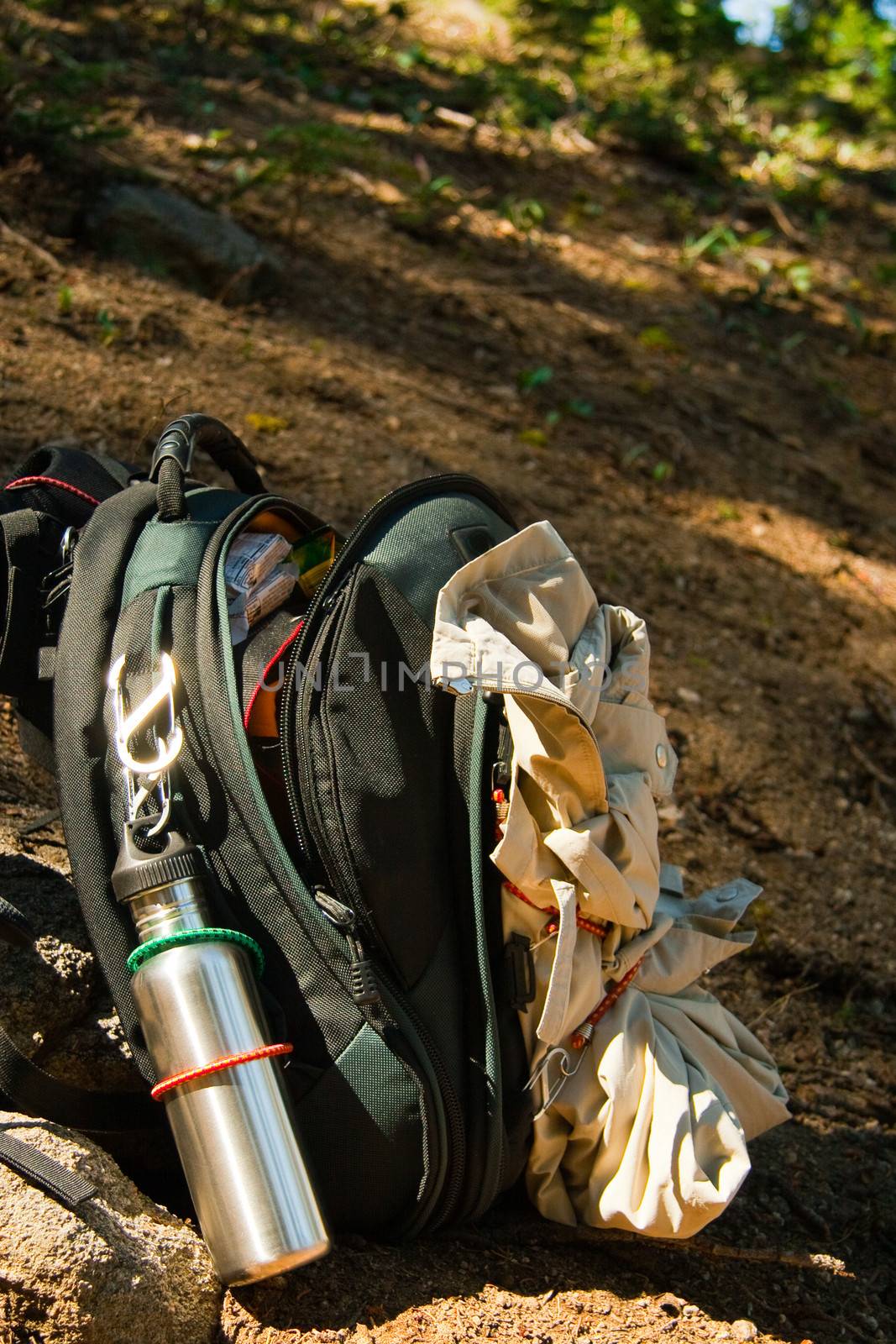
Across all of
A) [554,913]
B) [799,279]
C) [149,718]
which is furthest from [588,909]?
[799,279]

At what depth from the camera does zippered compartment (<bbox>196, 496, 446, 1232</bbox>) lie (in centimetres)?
179

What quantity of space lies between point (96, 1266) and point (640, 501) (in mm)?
3413

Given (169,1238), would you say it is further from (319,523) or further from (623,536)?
(623,536)

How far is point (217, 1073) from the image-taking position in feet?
5.36

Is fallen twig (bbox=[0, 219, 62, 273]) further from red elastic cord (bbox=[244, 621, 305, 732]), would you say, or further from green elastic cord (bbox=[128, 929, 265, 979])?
green elastic cord (bbox=[128, 929, 265, 979])

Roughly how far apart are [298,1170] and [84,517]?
131 cm

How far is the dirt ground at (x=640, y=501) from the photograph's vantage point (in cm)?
206

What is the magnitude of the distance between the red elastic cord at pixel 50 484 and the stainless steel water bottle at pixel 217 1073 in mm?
854

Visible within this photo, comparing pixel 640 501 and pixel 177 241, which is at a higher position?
pixel 177 241

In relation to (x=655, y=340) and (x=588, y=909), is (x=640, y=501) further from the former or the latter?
(x=588, y=909)

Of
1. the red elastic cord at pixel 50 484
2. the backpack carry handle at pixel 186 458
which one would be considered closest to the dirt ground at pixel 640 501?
the red elastic cord at pixel 50 484

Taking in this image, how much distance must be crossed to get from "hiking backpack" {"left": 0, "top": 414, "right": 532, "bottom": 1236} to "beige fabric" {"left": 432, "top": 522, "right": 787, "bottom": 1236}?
0.09m

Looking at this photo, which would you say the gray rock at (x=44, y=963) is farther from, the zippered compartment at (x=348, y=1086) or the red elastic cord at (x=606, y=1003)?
the red elastic cord at (x=606, y=1003)

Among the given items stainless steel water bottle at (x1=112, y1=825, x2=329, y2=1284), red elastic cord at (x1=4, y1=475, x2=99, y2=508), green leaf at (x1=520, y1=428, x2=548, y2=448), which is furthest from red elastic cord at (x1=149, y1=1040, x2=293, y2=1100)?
green leaf at (x1=520, y1=428, x2=548, y2=448)
